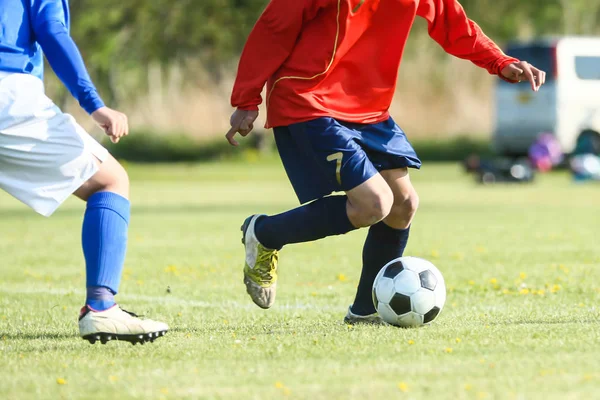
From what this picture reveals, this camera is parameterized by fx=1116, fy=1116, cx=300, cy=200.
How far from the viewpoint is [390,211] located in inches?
235

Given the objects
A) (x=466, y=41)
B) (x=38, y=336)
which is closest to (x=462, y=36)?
(x=466, y=41)

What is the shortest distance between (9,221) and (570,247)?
8.09 metres

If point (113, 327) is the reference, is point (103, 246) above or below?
above

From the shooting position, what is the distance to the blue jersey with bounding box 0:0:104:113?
4.78 m

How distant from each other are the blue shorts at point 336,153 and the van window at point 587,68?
94.6 feet

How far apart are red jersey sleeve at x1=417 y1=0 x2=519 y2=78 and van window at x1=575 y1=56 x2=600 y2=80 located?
28.5 meters

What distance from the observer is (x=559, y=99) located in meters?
32.9

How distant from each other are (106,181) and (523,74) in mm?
2318

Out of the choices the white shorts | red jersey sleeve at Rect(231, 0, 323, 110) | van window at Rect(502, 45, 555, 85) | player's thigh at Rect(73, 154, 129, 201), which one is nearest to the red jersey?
red jersey sleeve at Rect(231, 0, 323, 110)

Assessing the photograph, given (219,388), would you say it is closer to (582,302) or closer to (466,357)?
(466,357)

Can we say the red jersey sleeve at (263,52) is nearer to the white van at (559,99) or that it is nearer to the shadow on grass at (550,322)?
the shadow on grass at (550,322)

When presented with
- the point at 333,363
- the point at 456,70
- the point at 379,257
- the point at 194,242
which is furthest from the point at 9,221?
the point at 456,70

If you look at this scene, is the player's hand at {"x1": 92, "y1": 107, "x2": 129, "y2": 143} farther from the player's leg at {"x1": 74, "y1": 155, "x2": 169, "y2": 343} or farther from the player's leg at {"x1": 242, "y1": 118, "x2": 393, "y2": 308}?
the player's leg at {"x1": 242, "y1": 118, "x2": 393, "y2": 308}

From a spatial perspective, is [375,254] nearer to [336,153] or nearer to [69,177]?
[336,153]
